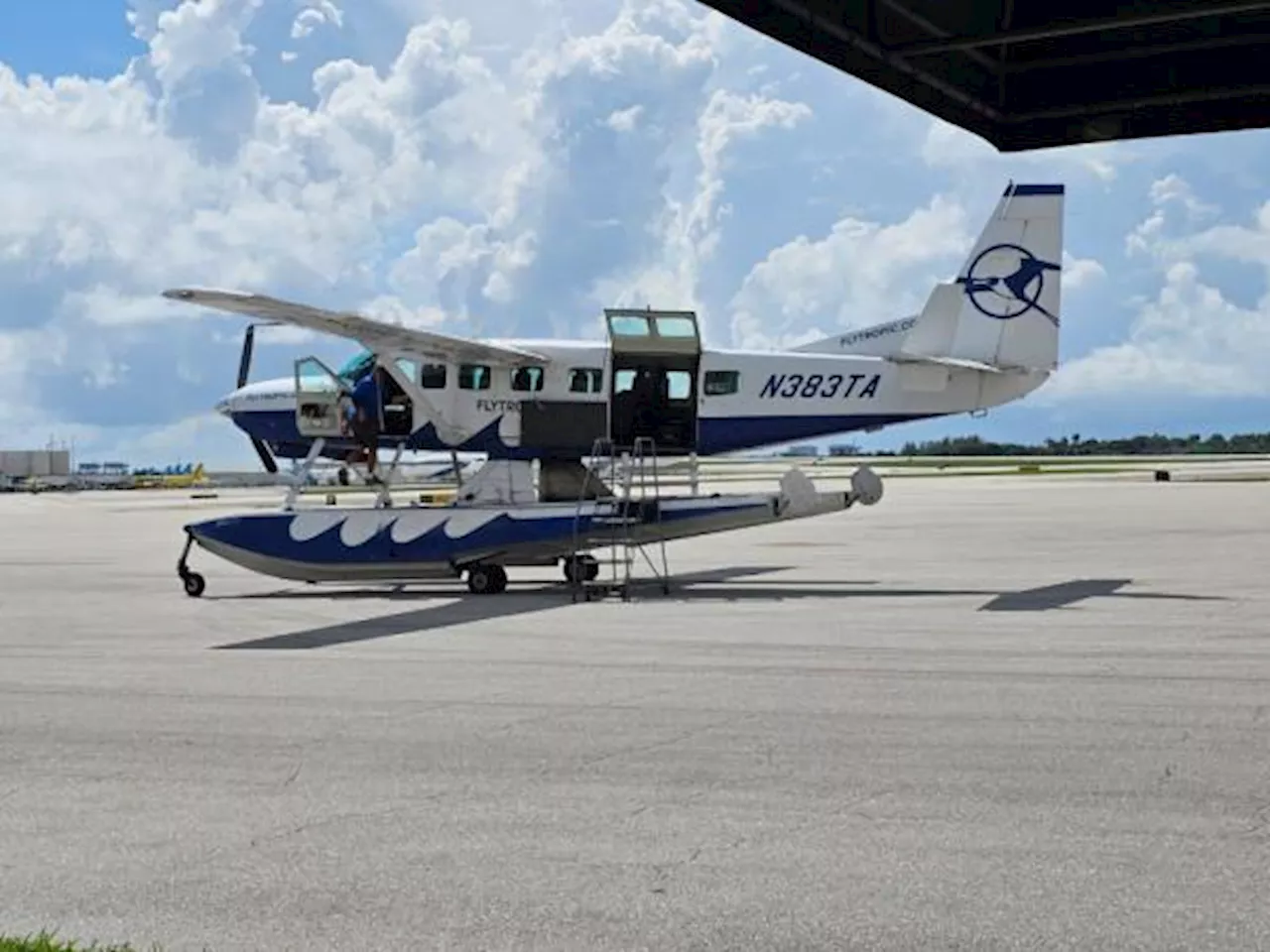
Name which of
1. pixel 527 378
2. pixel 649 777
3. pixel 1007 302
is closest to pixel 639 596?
pixel 527 378

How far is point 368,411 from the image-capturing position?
22.3 meters

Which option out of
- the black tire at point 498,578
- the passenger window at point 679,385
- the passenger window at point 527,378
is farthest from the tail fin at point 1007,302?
the black tire at point 498,578

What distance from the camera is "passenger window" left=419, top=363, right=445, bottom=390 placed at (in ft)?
73.3

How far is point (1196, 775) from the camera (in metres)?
7.91

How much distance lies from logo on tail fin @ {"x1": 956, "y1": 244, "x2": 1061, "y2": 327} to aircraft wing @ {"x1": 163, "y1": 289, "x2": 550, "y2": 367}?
19.6 feet

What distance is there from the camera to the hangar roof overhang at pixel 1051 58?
20.0 metres

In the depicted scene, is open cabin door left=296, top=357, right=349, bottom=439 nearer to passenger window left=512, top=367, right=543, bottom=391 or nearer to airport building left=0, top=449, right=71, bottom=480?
passenger window left=512, top=367, right=543, bottom=391

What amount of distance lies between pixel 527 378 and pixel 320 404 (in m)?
2.85

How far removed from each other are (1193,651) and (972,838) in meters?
6.60

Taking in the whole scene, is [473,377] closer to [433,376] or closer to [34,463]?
[433,376]

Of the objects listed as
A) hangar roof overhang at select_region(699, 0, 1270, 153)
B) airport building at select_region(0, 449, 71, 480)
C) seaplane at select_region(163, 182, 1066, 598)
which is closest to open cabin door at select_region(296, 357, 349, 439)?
seaplane at select_region(163, 182, 1066, 598)

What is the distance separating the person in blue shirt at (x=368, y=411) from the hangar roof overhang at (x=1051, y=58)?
6951mm

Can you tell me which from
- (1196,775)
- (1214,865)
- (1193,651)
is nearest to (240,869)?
(1214,865)

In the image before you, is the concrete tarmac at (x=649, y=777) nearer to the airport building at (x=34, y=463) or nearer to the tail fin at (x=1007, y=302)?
the tail fin at (x=1007, y=302)
